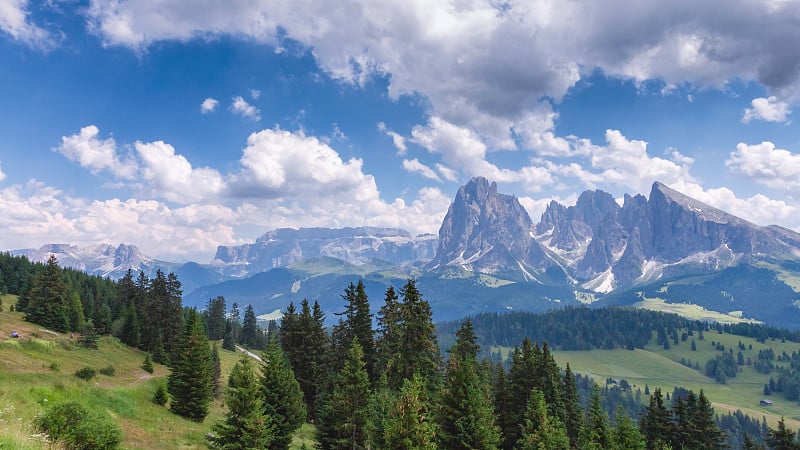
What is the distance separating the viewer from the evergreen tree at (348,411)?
1604 inches

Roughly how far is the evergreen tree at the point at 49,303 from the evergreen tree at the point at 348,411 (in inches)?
2479

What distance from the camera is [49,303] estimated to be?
7888 centimetres

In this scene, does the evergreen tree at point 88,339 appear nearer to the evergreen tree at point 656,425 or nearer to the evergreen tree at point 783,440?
the evergreen tree at point 656,425

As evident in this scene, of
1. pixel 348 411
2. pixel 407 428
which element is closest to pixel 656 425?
pixel 348 411

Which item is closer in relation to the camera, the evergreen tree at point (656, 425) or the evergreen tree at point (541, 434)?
the evergreen tree at point (541, 434)

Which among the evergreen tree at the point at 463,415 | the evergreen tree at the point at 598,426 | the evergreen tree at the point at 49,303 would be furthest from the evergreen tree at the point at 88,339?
the evergreen tree at the point at 598,426

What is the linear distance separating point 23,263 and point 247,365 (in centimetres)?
14978

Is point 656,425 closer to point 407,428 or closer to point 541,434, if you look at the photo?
point 541,434

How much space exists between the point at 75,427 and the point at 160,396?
29417 mm

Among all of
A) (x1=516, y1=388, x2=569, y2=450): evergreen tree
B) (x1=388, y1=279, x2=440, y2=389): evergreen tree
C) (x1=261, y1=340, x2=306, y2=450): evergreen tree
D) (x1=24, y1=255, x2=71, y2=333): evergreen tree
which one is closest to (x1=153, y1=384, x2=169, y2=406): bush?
(x1=261, y1=340, x2=306, y2=450): evergreen tree

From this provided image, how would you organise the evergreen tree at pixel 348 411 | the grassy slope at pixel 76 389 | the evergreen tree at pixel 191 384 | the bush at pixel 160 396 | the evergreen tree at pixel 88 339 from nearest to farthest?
the grassy slope at pixel 76 389, the evergreen tree at pixel 348 411, the bush at pixel 160 396, the evergreen tree at pixel 191 384, the evergreen tree at pixel 88 339

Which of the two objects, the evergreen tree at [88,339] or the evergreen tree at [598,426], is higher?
the evergreen tree at [88,339]

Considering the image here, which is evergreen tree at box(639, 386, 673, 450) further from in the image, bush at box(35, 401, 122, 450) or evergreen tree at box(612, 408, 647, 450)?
bush at box(35, 401, 122, 450)

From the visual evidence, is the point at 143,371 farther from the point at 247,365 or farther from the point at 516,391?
the point at 516,391
